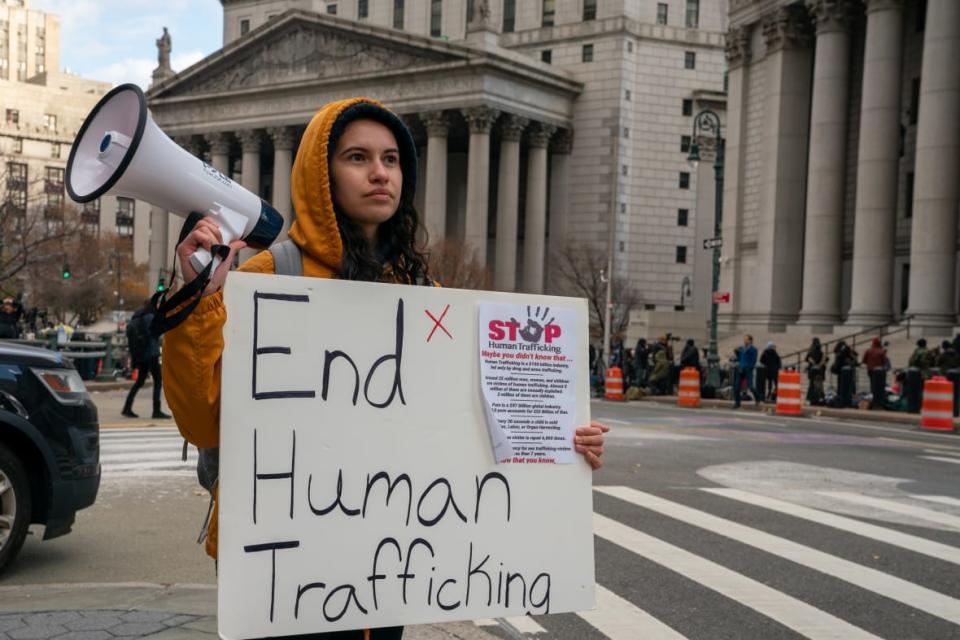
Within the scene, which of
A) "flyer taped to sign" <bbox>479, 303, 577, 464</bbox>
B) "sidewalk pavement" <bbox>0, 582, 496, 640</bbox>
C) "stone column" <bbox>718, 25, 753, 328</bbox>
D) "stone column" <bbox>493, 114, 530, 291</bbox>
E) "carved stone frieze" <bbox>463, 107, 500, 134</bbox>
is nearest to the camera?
"flyer taped to sign" <bbox>479, 303, 577, 464</bbox>

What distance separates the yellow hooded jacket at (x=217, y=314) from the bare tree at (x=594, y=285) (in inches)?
2356

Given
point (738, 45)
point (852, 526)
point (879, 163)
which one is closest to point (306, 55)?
point (738, 45)

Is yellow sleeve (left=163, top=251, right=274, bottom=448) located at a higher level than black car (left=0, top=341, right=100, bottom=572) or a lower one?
higher

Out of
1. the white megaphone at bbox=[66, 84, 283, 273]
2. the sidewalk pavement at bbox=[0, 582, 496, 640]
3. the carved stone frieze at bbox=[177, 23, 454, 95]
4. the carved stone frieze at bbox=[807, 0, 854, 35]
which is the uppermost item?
the carved stone frieze at bbox=[177, 23, 454, 95]

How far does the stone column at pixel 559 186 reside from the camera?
3041 inches

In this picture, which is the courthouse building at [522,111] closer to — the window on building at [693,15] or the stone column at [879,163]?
the window on building at [693,15]

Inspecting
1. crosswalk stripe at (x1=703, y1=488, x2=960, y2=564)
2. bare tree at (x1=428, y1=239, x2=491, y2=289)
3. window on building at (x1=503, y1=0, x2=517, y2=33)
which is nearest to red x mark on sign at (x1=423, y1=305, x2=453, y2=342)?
crosswalk stripe at (x1=703, y1=488, x2=960, y2=564)

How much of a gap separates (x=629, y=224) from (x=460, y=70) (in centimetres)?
1780

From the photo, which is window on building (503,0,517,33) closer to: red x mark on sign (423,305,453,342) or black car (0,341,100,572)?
black car (0,341,100,572)

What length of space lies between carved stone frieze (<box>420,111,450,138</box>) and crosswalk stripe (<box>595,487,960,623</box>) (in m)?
60.9

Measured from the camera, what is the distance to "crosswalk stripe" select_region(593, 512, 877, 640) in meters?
6.08

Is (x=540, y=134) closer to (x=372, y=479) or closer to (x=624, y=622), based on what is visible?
(x=624, y=622)

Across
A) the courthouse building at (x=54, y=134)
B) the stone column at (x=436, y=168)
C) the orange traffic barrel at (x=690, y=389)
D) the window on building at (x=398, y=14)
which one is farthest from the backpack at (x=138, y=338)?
the courthouse building at (x=54, y=134)

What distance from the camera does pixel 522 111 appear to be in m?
71.4
